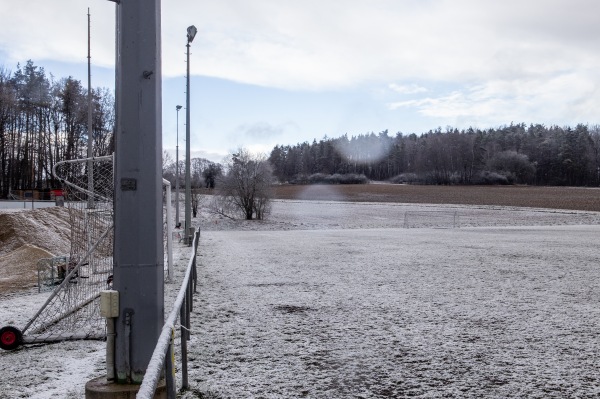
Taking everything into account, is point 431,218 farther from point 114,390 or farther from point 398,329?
point 114,390

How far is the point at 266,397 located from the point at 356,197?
82.5m

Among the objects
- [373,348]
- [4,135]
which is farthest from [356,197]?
[373,348]

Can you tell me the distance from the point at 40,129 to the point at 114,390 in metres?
67.7

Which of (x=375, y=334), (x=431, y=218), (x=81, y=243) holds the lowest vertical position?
(x=431, y=218)

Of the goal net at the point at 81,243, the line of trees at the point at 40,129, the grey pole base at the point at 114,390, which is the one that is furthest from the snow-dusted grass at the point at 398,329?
the line of trees at the point at 40,129

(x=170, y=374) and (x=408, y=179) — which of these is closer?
(x=170, y=374)

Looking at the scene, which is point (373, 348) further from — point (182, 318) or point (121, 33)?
point (121, 33)

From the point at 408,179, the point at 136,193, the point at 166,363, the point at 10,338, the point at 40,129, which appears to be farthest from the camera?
the point at 408,179

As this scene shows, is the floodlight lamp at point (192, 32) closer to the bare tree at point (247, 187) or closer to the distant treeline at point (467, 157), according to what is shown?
the bare tree at point (247, 187)

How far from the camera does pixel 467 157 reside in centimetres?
13800

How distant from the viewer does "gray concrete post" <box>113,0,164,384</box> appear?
13.8 feet

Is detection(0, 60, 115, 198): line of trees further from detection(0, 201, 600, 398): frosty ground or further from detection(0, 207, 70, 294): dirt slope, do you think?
detection(0, 201, 600, 398): frosty ground

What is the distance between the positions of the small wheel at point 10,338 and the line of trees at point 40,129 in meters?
56.3

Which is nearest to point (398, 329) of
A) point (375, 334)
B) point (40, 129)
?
point (375, 334)
